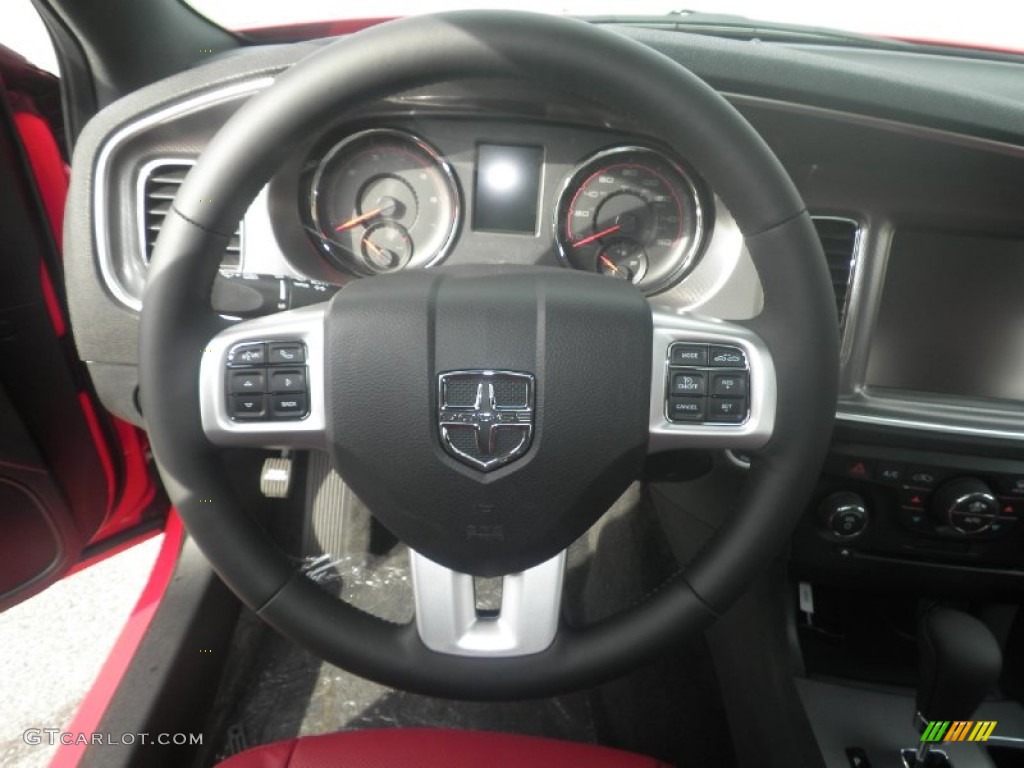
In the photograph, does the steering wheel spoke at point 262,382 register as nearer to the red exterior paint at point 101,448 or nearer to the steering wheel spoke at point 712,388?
the steering wheel spoke at point 712,388

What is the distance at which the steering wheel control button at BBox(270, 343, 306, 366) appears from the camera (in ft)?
2.72

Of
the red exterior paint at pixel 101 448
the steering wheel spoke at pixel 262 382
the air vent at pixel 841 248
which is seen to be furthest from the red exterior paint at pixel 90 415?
the air vent at pixel 841 248

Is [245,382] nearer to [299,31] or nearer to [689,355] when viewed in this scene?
[689,355]

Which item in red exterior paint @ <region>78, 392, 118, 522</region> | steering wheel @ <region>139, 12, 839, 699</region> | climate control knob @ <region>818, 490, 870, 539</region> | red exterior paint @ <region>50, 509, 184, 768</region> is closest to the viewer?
steering wheel @ <region>139, 12, 839, 699</region>

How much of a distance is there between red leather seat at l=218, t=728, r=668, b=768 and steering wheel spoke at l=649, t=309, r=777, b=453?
0.43 meters

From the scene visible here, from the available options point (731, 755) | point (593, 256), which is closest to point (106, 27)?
point (593, 256)

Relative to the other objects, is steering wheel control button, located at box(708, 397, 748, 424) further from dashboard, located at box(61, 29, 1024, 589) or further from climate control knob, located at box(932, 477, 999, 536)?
climate control knob, located at box(932, 477, 999, 536)

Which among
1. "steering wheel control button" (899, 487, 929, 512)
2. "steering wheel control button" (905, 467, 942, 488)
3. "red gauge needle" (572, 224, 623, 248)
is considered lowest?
"steering wheel control button" (899, 487, 929, 512)

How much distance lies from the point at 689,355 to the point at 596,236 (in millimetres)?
372

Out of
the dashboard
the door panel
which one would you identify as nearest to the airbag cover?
the dashboard

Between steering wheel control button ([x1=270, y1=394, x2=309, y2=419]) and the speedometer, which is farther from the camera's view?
the speedometer

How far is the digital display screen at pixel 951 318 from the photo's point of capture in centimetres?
118

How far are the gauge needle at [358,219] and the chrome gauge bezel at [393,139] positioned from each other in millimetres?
25

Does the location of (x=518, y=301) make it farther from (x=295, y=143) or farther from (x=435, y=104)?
(x=435, y=104)
